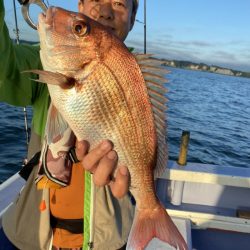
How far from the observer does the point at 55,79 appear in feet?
5.35

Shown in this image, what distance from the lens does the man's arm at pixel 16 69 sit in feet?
5.89

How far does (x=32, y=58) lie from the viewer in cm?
210

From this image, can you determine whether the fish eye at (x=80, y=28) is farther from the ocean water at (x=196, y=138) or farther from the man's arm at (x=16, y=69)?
the ocean water at (x=196, y=138)

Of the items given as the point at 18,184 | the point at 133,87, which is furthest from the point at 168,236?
the point at 18,184

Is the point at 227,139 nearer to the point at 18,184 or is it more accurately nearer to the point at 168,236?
the point at 18,184

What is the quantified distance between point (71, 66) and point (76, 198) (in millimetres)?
937

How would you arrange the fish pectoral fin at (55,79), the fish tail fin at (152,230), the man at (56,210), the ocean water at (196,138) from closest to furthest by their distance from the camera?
the fish pectoral fin at (55,79) → the fish tail fin at (152,230) → the man at (56,210) → the ocean water at (196,138)

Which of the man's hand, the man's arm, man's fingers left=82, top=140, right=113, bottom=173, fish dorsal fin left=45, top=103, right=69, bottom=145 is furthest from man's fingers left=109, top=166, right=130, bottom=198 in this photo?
the man's arm

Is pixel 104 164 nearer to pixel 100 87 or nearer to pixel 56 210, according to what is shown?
pixel 100 87

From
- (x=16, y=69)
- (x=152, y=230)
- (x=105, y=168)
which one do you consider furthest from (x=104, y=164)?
(x=16, y=69)

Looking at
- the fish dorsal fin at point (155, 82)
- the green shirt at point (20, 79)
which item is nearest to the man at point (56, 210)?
the green shirt at point (20, 79)

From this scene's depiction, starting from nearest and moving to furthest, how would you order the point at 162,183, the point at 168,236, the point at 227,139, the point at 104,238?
the point at 168,236 → the point at 104,238 → the point at 162,183 → the point at 227,139

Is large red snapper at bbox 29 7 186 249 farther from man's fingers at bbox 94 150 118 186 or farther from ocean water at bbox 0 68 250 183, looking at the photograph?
ocean water at bbox 0 68 250 183

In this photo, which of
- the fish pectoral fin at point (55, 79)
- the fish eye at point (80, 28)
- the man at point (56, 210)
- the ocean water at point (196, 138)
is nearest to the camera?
the fish pectoral fin at point (55, 79)
